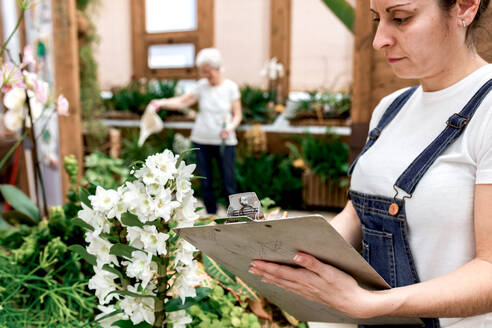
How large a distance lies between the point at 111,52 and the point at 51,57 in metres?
3.73

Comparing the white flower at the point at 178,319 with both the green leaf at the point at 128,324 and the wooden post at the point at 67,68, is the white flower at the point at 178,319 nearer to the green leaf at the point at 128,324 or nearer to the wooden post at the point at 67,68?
the green leaf at the point at 128,324

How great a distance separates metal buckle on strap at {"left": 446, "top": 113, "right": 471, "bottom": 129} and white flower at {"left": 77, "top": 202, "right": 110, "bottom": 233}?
26.9 inches

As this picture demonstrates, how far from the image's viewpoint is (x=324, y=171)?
438 cm

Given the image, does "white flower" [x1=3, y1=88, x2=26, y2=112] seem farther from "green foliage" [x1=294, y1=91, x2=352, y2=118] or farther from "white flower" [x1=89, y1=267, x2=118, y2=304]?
"green foliage" [x1=294, y1=91, x2=352, y2=118]

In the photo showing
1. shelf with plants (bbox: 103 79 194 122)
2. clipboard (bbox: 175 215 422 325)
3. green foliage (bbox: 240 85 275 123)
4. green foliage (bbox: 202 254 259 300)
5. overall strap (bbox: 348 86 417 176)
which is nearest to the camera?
clipboard (bbox: 175 215 422 325)

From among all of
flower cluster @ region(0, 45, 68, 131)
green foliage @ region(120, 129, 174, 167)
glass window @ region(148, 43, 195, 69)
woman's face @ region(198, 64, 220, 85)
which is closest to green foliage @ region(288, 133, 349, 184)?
woman's face @ region(198, 64, 220, 85)

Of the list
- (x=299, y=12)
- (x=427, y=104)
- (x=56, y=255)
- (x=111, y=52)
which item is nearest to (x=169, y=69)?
(x=111, y=52)

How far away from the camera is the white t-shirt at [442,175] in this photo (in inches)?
28.5

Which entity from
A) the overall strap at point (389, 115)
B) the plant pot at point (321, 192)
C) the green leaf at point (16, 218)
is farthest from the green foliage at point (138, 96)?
the overall strap at point (389, 115)

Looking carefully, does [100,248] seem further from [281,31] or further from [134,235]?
[281,31]

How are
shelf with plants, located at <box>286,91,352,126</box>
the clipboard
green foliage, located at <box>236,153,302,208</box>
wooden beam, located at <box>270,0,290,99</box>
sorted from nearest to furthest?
the clipboard, green foliage, located at <box>236,153,302,208</box>, shelf with plants, located at <box>286,91,352,126</box>, wooden beam, located at <box>270,0,290,99</box>

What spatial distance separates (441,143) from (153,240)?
576 mm

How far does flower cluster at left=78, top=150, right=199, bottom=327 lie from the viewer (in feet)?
2.46

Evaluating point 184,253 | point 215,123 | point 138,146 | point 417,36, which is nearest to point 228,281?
point 184,253
